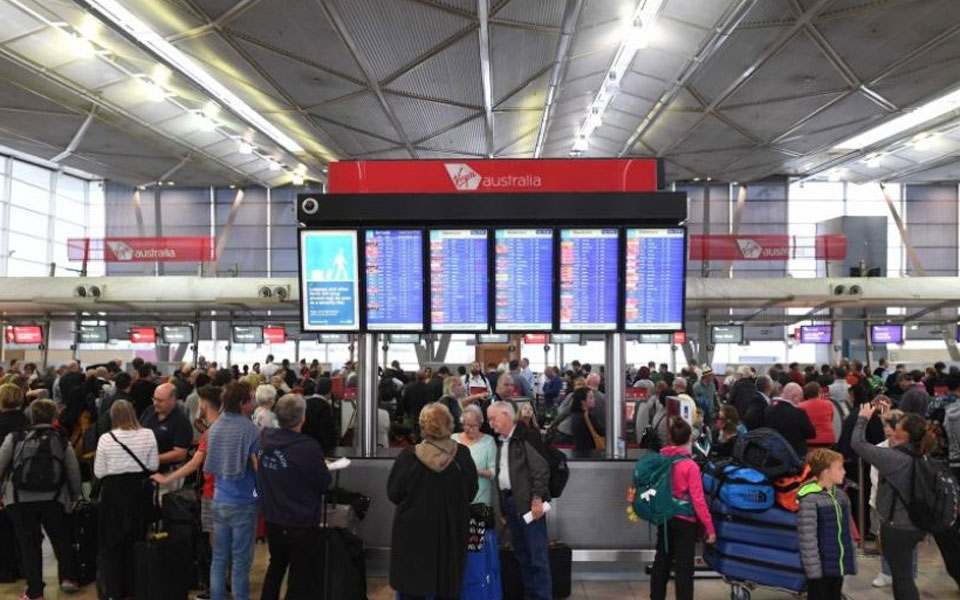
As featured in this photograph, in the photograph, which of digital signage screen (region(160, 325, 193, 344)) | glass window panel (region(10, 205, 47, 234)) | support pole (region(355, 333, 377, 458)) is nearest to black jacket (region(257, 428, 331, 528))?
support pole (region(355, 333, 377, 458))

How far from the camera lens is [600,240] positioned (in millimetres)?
6594

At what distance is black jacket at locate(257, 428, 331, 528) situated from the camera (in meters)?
4.75

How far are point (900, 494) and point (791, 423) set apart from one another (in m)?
2.43

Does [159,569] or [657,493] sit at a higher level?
[657,493]

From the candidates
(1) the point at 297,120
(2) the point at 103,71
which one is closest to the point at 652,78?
(1) the point at 297,120

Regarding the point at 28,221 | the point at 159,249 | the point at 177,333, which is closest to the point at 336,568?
the point at 159,249

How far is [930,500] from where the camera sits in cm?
505

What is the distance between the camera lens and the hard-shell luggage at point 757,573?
495 centimetres

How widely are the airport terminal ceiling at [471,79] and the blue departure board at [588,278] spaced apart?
8526 millimetres

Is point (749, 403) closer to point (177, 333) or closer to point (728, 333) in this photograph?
point (728, 333)

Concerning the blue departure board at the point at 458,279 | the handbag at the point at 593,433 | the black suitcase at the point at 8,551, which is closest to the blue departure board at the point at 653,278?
the blue departure board at the point at 458,279

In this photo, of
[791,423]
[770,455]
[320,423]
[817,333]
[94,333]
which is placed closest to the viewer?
[770,455]

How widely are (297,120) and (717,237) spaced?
12988 mm

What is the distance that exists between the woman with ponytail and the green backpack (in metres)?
1.35
